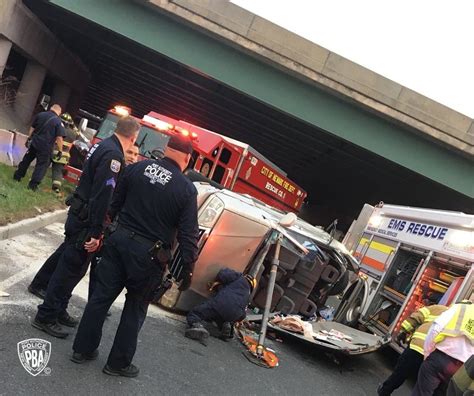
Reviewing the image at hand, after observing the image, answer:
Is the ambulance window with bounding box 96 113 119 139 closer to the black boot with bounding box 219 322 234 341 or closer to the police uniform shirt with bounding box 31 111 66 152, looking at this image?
the police uniform shirt with bounding box 31 111 66 152

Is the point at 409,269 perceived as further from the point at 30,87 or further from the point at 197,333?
the point at 30,87

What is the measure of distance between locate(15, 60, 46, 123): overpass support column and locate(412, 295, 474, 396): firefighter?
61.3 feet

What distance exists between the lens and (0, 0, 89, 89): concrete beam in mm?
14781

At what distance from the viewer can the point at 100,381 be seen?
146 inches

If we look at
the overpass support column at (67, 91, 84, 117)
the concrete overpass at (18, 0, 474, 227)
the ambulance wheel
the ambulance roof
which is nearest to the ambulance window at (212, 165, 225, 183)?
the concrete overpass at (18, 0, 474, 227)

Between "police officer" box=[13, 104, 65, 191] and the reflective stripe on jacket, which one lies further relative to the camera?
"police officer" box=[13, 104, 65, 191]

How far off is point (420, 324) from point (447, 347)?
1.05m

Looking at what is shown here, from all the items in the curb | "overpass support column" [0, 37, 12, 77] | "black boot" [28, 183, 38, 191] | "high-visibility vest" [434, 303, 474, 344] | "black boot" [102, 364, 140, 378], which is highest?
"overpass support column" [0, 37, 12, 77]

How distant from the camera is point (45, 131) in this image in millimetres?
9359

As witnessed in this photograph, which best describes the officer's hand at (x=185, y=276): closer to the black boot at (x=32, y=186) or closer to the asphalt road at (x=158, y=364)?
the asphalt road at (x=158, y=364)

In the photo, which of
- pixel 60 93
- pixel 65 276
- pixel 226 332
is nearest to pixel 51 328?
pixel 65 276

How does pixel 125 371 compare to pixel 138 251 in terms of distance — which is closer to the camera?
pixel 138 251

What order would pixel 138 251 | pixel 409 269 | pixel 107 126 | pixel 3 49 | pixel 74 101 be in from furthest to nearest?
pixel 74 101
pixel 3 49
pixel 107 126
pixel 409 269
pixel 138 251

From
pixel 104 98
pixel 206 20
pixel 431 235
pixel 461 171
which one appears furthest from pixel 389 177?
pixel 104 98
